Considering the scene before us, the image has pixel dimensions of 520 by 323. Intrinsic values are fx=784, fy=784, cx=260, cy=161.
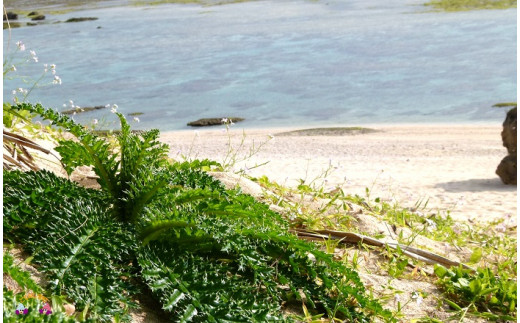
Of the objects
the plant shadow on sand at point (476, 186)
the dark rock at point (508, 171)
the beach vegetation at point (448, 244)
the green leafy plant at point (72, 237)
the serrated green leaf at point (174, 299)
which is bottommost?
the plant shadow on sand at point (476, 186)

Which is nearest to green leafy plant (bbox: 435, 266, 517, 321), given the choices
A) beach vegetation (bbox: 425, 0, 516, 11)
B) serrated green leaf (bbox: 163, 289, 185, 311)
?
serrated green leaf (bbox: 163, 289, 185, 311)

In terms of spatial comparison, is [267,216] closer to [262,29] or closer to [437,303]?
[437,303]

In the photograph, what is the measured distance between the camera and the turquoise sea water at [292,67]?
20.3 m

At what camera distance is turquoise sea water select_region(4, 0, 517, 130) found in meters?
20.3

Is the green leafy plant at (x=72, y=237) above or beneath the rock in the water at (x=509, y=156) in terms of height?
above

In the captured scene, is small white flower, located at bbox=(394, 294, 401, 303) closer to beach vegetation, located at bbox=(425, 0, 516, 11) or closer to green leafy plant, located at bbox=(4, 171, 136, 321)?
green leafy plant, located at bbox=(4, 171, 136, 321)

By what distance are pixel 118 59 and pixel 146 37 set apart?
6.36 m

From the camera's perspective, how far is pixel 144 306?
9.44ft

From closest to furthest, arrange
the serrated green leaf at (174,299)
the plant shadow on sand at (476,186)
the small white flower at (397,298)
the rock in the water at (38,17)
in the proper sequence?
the serrated green leaf at (174,299), the small white flower at (397,298), the plant shadow on sand at (476,186), the rock in the water at (38,17)

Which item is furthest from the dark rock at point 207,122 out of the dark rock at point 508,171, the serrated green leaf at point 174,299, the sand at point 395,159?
the serrated green leaf at point 174,299

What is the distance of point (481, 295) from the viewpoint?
3.42m

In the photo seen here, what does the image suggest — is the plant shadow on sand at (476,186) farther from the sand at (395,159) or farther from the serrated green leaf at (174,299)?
the serrated green leaf at (174,299)

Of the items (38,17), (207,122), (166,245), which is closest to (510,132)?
(207,122)

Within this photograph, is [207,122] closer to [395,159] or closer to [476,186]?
[395,159]
